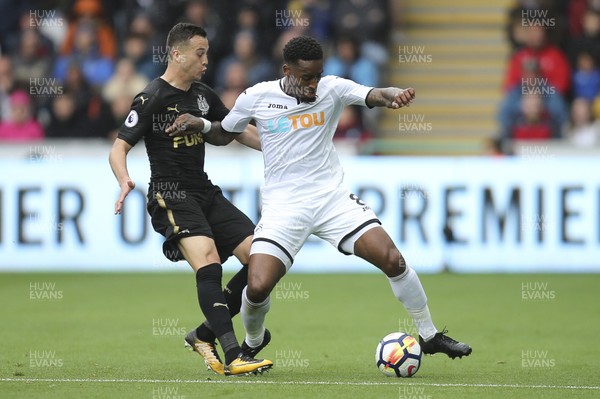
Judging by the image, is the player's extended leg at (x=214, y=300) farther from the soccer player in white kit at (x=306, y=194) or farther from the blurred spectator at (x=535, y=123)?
the blurred spectator at (x=535, y=123)

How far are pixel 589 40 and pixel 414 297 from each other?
1077 centimetres

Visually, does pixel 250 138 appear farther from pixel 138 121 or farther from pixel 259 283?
pixel 259 283

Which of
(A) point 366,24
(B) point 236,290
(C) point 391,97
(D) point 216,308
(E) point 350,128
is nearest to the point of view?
(C) point 391,97

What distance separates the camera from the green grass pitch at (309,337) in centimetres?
800

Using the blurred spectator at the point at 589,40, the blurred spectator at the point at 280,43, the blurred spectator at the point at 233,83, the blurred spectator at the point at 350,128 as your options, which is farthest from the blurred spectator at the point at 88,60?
the blurred spectator at the point at 589,40

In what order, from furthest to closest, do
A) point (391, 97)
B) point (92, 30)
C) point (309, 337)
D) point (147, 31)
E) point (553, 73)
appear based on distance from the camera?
point (92, 30) → point (147, 31) → point (553, 73) → point (309, 337) → point (391, 97)

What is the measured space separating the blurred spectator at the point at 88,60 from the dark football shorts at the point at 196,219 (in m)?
10.7

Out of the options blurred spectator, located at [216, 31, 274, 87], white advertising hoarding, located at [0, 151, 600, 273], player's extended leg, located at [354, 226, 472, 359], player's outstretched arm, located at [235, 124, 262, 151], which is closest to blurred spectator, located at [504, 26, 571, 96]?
white advertising hoarding, located at [0, 151, 600, 273]

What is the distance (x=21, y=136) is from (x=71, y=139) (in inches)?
27.8

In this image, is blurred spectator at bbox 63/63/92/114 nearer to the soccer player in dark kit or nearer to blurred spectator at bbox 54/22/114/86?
blurred spectator at bbox 54/22/114/86

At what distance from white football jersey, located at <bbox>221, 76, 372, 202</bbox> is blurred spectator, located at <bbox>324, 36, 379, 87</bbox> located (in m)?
9.89

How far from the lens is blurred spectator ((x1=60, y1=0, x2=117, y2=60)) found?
19.8 metres

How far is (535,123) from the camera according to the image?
56.7 feet

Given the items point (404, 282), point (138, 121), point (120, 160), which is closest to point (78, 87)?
point (138, 121)
